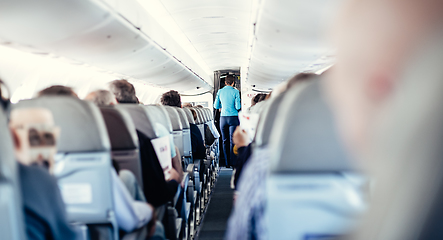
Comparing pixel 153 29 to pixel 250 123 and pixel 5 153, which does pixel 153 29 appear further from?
pixel 5 153

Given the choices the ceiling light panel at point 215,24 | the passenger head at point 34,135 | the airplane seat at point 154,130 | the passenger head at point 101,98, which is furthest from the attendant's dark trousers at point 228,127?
the passenger head at point 34,135

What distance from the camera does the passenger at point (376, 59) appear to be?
839 mm

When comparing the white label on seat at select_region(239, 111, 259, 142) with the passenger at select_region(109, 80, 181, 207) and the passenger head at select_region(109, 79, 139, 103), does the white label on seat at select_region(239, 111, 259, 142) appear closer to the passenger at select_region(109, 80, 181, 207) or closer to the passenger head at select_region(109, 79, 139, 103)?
the passenger at select_region(109, 80, 181, 207)

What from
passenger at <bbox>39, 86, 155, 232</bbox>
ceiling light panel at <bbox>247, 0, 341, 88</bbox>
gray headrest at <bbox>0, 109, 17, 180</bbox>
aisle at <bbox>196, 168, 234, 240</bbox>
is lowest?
aisle at <bbox>196, 168, 234, 240</bbox>

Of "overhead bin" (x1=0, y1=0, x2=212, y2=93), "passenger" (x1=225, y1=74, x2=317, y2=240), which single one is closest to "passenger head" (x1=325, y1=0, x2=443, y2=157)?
"passenger" (x1=225, y1=74, x2=317, y2=240)

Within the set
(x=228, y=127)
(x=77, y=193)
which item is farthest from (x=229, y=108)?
(x=77, y=193)

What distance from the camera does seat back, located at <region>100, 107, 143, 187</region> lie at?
1.91 meters

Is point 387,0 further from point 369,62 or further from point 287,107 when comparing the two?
point 287,107

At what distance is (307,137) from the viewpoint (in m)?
1.26

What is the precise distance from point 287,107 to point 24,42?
348 centimetres

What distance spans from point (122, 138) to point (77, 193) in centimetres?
44

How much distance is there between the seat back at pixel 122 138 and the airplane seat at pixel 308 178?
3.25 ft

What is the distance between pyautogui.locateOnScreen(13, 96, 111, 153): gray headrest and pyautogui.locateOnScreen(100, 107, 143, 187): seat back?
35 centimetres

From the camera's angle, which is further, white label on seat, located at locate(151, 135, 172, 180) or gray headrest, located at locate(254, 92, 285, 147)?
white label on seat, located at locate(151, 135, 172, 180)
